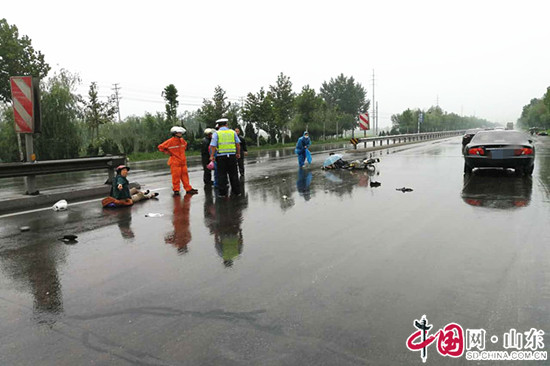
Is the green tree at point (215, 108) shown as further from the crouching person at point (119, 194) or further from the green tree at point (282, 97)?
the crouching person at point (119, 194)

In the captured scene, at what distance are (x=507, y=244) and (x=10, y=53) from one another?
38985 millimetres

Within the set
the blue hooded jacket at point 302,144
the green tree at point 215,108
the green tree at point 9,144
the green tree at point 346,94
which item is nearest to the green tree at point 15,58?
the green tree at point 9,144

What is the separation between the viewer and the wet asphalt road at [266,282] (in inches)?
120

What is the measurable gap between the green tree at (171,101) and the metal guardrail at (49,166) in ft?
81.3

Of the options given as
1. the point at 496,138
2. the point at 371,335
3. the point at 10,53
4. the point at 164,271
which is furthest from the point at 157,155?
the point at 371,335

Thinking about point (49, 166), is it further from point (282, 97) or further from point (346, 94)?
point (346, 94)

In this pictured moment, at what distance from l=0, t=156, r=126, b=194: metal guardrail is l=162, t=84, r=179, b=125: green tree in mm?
24789

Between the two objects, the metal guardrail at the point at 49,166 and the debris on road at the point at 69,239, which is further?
the metal guardrail at the point at 49,166

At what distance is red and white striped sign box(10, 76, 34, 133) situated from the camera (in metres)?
10.0

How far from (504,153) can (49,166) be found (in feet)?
40.1

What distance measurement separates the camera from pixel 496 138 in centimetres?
1291

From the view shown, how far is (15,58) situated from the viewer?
34.1 meters

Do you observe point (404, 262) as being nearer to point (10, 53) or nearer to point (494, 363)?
point (494, 363)

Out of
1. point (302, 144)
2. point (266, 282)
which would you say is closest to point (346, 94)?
point (302, 144)
